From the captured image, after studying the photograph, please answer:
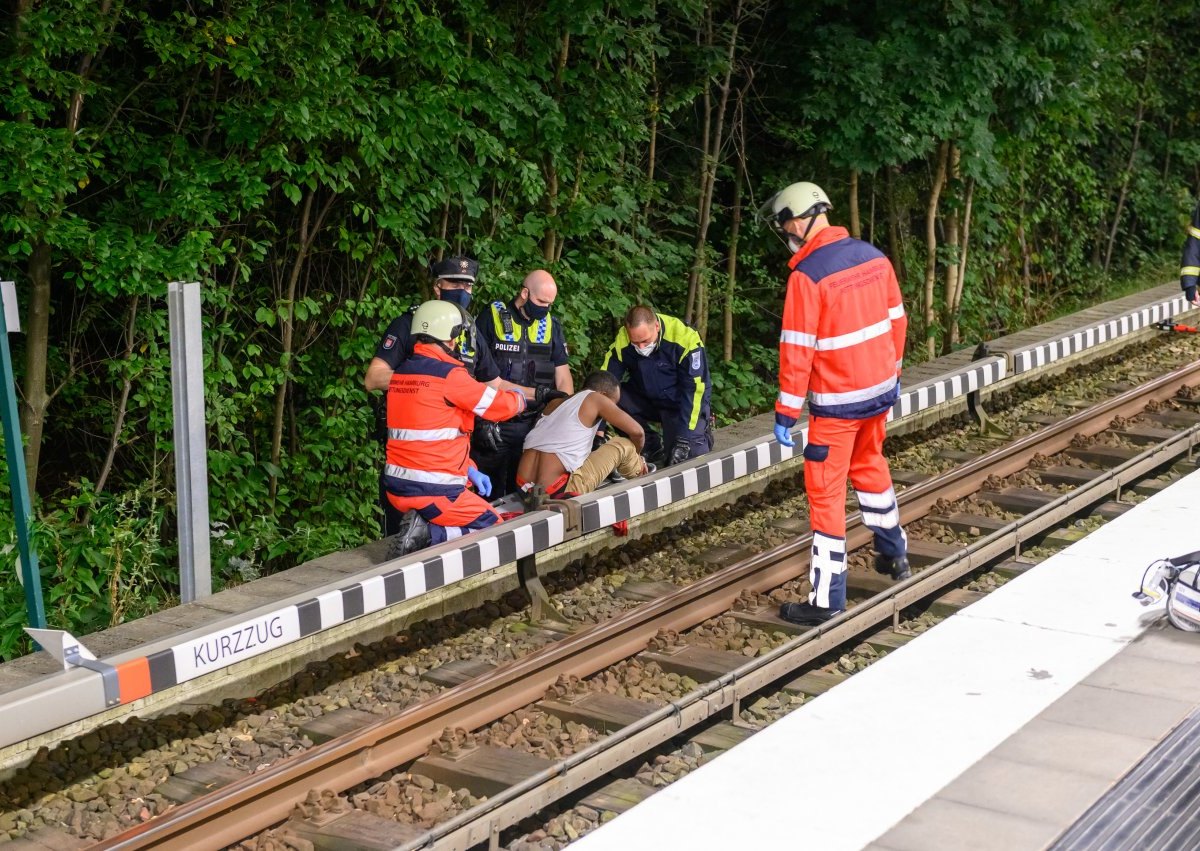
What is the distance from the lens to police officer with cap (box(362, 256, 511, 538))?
831 centimetres

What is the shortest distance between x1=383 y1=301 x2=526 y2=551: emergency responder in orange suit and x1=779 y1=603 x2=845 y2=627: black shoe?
1.80m

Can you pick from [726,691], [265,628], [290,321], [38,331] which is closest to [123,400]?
[38,331]

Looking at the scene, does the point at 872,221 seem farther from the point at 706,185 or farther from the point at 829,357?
the point at 829,357

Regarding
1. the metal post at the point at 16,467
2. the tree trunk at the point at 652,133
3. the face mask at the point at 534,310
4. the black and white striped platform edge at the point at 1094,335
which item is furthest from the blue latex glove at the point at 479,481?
the black and white striped platform edge at the point at 1094,335

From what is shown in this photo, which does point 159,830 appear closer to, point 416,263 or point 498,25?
point 416,263

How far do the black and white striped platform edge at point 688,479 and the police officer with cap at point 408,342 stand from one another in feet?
3.57

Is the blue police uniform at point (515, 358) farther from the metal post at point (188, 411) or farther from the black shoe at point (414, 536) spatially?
the metal post at point (188, 411)

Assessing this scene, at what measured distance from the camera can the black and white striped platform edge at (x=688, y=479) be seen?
26.7 feet

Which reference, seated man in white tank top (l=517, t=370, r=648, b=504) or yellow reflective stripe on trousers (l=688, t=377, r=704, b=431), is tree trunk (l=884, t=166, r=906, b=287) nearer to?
yellow reflective stripe on trousers (l=688, t=377, r=704, b=431)

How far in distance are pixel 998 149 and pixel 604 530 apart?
831cm

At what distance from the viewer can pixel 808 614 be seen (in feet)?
24.3

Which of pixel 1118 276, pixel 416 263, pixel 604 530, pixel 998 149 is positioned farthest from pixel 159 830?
pixel 1118 276

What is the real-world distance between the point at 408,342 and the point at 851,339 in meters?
2.77

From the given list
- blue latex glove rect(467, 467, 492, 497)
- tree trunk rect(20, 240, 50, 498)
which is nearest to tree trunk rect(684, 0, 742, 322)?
blue latex glove rect(467, 467, 492, 497)
